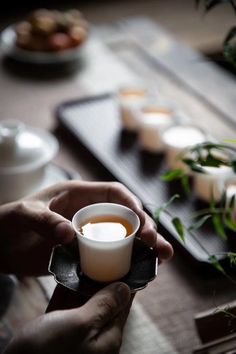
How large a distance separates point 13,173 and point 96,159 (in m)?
0.24

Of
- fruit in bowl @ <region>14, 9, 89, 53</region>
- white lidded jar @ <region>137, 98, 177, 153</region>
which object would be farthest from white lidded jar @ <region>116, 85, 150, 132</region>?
fruit in bowl @ <region>14, 9, 89, 53</region>

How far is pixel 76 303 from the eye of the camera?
802 mm

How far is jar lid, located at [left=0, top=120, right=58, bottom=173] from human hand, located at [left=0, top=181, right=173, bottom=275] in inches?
7.5

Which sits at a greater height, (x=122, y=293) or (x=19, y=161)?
(x=122, y=293)

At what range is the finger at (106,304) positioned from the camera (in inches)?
28.0

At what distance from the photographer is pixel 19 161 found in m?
1.15

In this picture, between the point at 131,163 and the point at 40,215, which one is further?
the point at 131,163

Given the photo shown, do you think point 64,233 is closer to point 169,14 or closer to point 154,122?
point 154,122

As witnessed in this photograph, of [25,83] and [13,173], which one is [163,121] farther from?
[25,83]

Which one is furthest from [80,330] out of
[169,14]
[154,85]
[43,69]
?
[169,14]

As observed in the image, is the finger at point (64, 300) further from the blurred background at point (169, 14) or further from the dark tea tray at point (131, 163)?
the blurred background at point (169, 14)

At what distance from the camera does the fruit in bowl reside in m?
1.84

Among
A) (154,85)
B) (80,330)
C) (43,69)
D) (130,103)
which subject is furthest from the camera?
(43,69)

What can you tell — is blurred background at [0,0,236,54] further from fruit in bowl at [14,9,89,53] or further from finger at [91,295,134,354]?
finger at [91,295,134,354]
